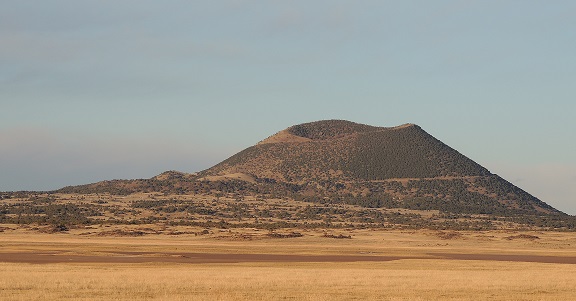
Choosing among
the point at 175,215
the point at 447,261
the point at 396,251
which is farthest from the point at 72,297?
the point at 175,215

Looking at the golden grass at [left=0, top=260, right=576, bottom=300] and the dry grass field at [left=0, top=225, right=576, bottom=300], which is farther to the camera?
the dry grass field at [left=0, top=225, right=576, bottom=300]

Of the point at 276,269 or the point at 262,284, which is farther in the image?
the point at 276,269

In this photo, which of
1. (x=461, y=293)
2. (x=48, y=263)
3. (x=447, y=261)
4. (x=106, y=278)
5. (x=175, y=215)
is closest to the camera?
(x=461, y=293)

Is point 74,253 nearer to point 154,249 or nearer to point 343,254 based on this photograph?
point 154,249

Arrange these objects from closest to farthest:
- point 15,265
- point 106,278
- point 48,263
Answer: point 106,278 < point 15,265 < point 48,263

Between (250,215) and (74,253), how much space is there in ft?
321

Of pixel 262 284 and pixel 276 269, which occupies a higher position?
pixel 276 269

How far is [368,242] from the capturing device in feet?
394

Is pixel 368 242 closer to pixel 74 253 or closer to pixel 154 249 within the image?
pixel 154 249

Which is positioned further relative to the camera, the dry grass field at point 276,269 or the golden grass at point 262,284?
the dry grass field at point 276,269

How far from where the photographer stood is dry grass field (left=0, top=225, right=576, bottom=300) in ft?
148

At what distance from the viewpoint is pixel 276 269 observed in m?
64.5

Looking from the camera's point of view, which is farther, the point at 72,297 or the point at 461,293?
the point at 461,293

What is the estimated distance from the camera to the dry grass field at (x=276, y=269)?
45.2 meters
